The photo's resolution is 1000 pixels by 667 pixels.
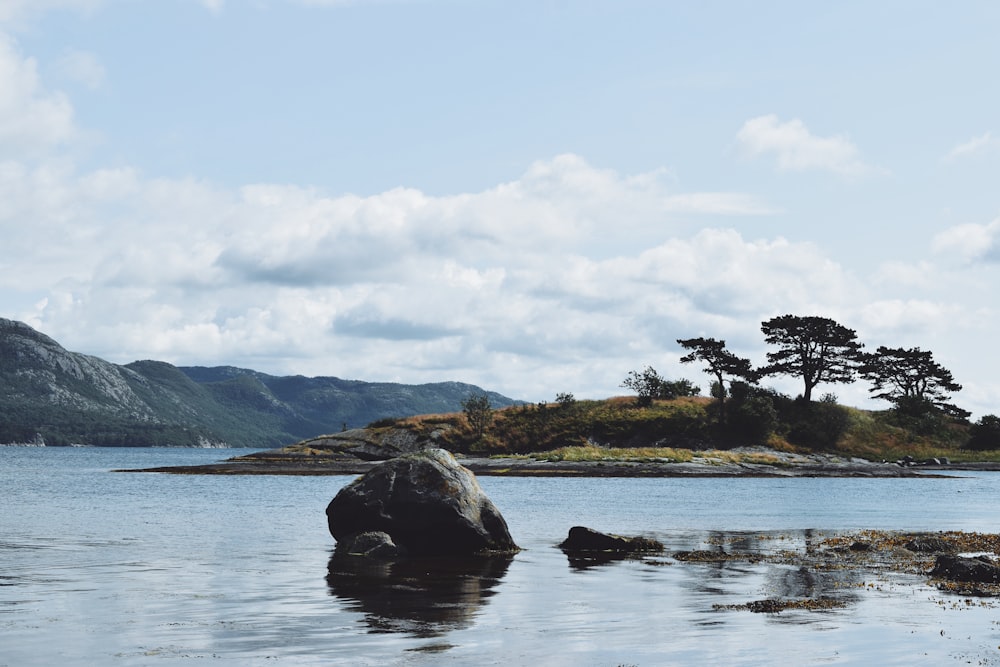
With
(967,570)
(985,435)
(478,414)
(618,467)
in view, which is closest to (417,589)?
(967,570)

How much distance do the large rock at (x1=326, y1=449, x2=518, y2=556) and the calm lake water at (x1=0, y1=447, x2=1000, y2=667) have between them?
1.72 metres

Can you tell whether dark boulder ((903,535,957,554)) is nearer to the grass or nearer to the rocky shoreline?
the rocky shoreline

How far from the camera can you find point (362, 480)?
1394 inches

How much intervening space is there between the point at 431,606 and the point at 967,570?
1457 centimetres

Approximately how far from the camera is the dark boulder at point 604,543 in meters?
34.5

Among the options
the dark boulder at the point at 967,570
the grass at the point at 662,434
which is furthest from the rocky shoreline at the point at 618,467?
the dark boulder at the point at 967,570

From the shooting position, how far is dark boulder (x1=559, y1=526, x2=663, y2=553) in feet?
113

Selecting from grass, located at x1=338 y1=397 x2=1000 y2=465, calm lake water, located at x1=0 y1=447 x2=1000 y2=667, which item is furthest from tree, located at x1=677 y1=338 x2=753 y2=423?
calm lake water, located at x1=0 y1=447 x2=1000 y2=667

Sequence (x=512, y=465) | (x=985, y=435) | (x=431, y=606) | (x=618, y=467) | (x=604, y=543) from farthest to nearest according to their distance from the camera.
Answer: (x=985, y=435), (x=512, y=465), (x=618, y=467), (x=604, y=543), (x=431, y=606)

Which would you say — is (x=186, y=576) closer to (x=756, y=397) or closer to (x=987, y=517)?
(x=987, y=517)

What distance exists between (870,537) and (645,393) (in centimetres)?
10629

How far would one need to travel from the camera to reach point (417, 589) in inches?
965

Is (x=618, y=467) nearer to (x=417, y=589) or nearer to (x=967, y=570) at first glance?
(x=967, y=570)

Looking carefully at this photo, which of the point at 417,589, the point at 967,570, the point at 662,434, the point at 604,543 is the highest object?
the point at 662,434
